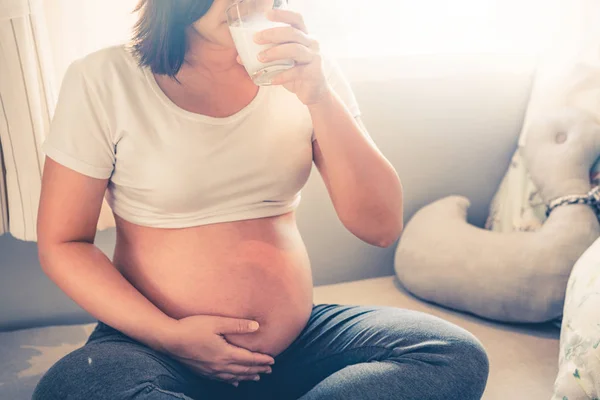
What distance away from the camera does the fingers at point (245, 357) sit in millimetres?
847

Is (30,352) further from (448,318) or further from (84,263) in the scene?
(448,318)

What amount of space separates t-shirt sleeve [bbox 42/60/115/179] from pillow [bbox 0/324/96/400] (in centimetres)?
46

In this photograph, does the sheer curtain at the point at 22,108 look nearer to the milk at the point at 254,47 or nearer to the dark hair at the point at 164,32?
the dark hair at the point at 164,32

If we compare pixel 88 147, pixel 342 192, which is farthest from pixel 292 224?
pixel 88 147

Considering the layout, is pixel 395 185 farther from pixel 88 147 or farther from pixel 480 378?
pixel 88 147

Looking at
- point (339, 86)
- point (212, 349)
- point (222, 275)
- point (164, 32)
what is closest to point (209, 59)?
point (164, 32)

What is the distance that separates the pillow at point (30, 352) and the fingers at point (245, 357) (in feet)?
1.40

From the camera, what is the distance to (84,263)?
34.3 inches

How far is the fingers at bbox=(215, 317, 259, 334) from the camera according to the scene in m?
0.85

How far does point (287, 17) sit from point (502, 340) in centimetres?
79

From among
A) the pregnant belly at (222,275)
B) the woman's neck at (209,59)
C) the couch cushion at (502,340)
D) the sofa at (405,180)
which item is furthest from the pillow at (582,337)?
the woman's neck at (209,59)

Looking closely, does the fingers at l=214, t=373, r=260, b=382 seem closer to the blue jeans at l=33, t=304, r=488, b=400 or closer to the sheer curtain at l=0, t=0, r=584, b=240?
the blue jeans at l=33, t=304, r=488, b=400

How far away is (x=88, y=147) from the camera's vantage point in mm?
845

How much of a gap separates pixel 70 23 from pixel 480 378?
39.1 inches
